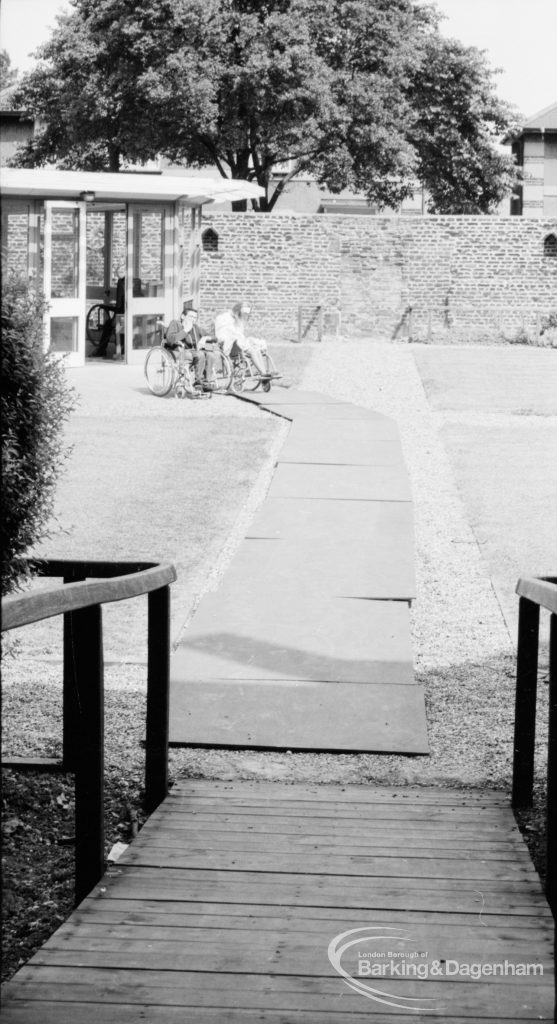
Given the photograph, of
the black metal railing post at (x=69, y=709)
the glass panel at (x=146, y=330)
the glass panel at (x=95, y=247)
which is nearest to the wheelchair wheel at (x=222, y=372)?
the glass panel at (x=146, y=330)

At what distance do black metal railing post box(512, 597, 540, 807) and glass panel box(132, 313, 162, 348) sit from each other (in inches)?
681

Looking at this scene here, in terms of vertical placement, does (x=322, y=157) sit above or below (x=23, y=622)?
above

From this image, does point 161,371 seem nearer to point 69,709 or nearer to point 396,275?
point 69,709

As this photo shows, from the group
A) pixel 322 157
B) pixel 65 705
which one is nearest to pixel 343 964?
pixel 65 705

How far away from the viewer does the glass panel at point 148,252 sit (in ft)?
66.8

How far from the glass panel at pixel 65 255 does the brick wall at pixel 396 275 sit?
9162mm

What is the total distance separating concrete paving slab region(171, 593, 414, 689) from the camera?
5.46 metres

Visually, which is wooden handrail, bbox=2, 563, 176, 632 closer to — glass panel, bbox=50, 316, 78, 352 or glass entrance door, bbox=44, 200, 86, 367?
glass entrance door, bbox=44, 200, 86, 367

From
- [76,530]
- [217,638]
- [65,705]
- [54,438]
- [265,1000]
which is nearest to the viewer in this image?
[265,1000]

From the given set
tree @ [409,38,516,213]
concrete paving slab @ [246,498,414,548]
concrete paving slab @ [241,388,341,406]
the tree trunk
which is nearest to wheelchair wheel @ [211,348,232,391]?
concrete paving slab @ [241,388,341,406]

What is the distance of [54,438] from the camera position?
145 inches

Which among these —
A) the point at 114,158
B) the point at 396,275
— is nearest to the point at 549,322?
the point at 396,275

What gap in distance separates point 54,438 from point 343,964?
6.01 ft

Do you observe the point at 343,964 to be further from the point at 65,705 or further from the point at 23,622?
the point at 65,705
